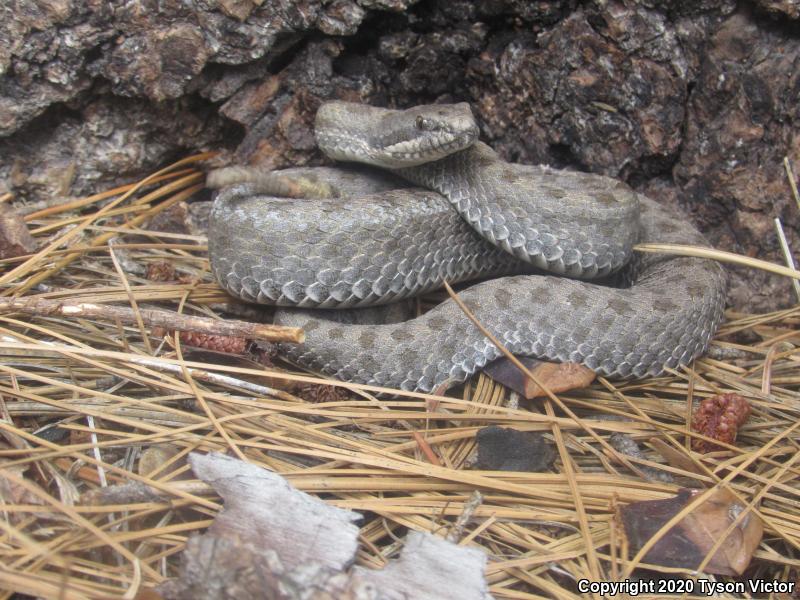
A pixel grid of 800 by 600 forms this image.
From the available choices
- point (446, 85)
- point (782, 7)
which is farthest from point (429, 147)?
point (782, 7)

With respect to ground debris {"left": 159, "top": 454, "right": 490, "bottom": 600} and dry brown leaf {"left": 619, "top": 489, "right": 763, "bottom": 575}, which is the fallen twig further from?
dry brown leaf {"left": 619, "top": 489, "right": 763, "bottom": 575}

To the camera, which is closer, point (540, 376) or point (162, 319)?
point (162, 319)

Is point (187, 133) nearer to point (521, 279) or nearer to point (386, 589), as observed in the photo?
point (521, 279)

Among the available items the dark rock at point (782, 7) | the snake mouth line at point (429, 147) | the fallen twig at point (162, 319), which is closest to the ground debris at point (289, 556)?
the fallen twig at point (162, 319)

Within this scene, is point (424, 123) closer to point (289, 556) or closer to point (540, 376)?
point (540, 376)

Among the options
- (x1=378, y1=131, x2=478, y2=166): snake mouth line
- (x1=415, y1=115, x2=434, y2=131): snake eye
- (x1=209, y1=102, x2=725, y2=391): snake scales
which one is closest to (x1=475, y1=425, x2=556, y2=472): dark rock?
(x1=209, y1=102, x2=725, y2=391): snake scales

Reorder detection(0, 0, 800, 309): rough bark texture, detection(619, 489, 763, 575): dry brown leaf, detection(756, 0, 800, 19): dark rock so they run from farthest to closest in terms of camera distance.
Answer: detection(0, 0, 800, 309): rough bark texture < detection(756, 0, 800, 19): dark rock < detection(619, 489, 763, 575): dry brown leaf
